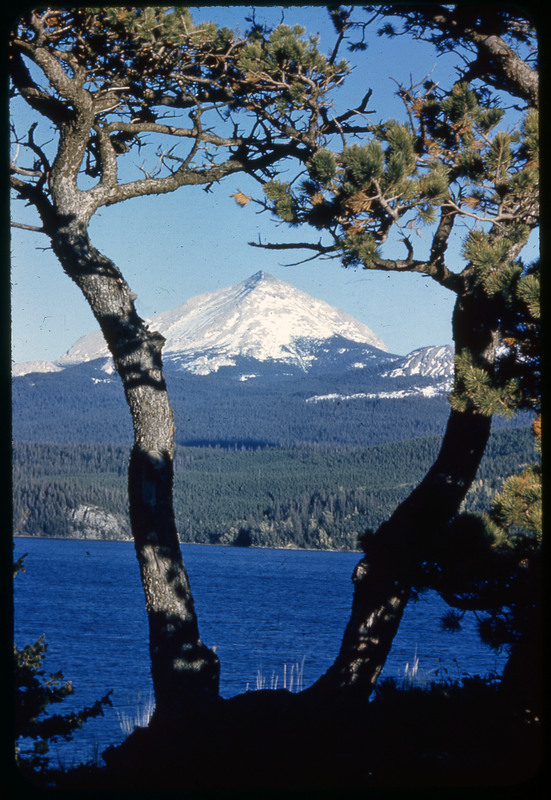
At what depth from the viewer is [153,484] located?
16.7 ft

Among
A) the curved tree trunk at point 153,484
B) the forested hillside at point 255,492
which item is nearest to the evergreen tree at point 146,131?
the curved tree trunk at point 153,484

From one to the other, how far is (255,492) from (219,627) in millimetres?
67414

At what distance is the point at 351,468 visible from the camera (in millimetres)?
121000

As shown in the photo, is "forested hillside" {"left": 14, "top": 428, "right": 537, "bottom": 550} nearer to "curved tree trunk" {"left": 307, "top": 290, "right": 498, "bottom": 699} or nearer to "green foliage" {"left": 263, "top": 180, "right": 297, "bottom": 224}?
"curved tree trunk" {"left": 307, "top": 290, "right": 498, "bottom": 699}

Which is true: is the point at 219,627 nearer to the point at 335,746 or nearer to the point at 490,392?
the point at 335,746

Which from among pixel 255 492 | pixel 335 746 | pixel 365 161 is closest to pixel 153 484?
pixel 335 746

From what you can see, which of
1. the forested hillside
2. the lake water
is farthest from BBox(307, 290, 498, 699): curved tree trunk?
the forested hillside

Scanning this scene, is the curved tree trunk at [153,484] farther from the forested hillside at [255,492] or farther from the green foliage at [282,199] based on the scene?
the forested hillside at [255,492]

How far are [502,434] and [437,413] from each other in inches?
2819

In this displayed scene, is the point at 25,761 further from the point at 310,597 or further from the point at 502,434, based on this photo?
the point at 502,434

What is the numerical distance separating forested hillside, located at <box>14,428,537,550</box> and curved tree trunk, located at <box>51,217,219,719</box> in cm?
8345

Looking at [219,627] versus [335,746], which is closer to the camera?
[335,746]

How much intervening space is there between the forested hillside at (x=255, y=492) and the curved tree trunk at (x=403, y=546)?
3256 inches

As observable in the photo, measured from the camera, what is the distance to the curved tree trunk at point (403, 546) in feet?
16.7
